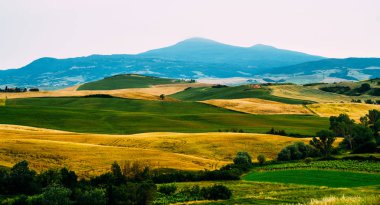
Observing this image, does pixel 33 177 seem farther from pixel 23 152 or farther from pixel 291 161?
pixel 291 161

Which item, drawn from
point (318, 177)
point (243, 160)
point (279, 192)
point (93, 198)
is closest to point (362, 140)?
point (243, 160)

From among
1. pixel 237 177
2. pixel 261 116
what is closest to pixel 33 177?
pixel 237 177

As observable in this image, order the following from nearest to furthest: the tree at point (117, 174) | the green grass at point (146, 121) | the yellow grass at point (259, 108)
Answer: the tree at point (117, 174) → the green grass at point (146, 121) → the yellow grass at point (259, 108)

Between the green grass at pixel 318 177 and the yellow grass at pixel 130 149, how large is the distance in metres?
9.22

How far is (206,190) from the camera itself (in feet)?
165

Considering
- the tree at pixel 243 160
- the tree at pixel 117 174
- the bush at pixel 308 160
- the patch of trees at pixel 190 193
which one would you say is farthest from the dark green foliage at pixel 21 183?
the bush at pixel 308 160

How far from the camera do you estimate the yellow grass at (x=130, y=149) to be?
67562 mm

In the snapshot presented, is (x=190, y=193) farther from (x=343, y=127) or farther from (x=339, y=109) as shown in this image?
(x=339, y=109)

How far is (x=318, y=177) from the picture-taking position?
65938 millimetres

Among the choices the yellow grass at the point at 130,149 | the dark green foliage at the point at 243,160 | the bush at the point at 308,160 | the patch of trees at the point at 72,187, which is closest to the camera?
the patch of trees at the point at 72,187

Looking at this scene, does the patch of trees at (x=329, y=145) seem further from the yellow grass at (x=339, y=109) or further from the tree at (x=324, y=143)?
the yellow grass at (x=339, y=109)

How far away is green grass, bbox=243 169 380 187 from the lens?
61094 mm

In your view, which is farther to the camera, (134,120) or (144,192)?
(134,120)

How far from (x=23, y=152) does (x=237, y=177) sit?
29545mm
